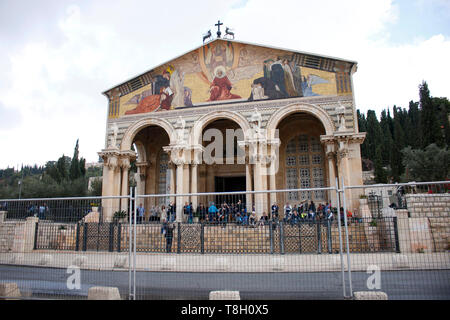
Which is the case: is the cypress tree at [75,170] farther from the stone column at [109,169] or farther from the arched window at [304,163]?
the arched window at [304,163]

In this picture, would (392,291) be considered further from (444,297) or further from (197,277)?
(197,277)

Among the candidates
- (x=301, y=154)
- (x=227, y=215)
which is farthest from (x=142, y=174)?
(x=227, y=215)

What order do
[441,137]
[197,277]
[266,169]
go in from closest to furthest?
[197,277]
[266,169]
[441,137]

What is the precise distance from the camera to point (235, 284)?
25.8ft

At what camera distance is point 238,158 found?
77.9 feet

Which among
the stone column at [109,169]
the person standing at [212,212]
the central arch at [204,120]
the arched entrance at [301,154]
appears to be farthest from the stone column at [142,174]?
the person standing at [212,212]

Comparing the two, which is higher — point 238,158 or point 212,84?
point 212,84

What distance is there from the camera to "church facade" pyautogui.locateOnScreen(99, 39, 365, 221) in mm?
19156

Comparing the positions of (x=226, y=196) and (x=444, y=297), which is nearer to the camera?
(x=444, y=297)

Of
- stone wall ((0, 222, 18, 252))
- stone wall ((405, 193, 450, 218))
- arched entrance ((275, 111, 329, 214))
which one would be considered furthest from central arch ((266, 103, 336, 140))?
stone wall ((0, 222, 18, 252))

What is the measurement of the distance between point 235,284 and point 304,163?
15761 millimetres

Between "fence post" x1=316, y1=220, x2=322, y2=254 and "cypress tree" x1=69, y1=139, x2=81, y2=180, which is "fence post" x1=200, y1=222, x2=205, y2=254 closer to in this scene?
"fence post" x1=316, y1=220, x2=322, y2=254
